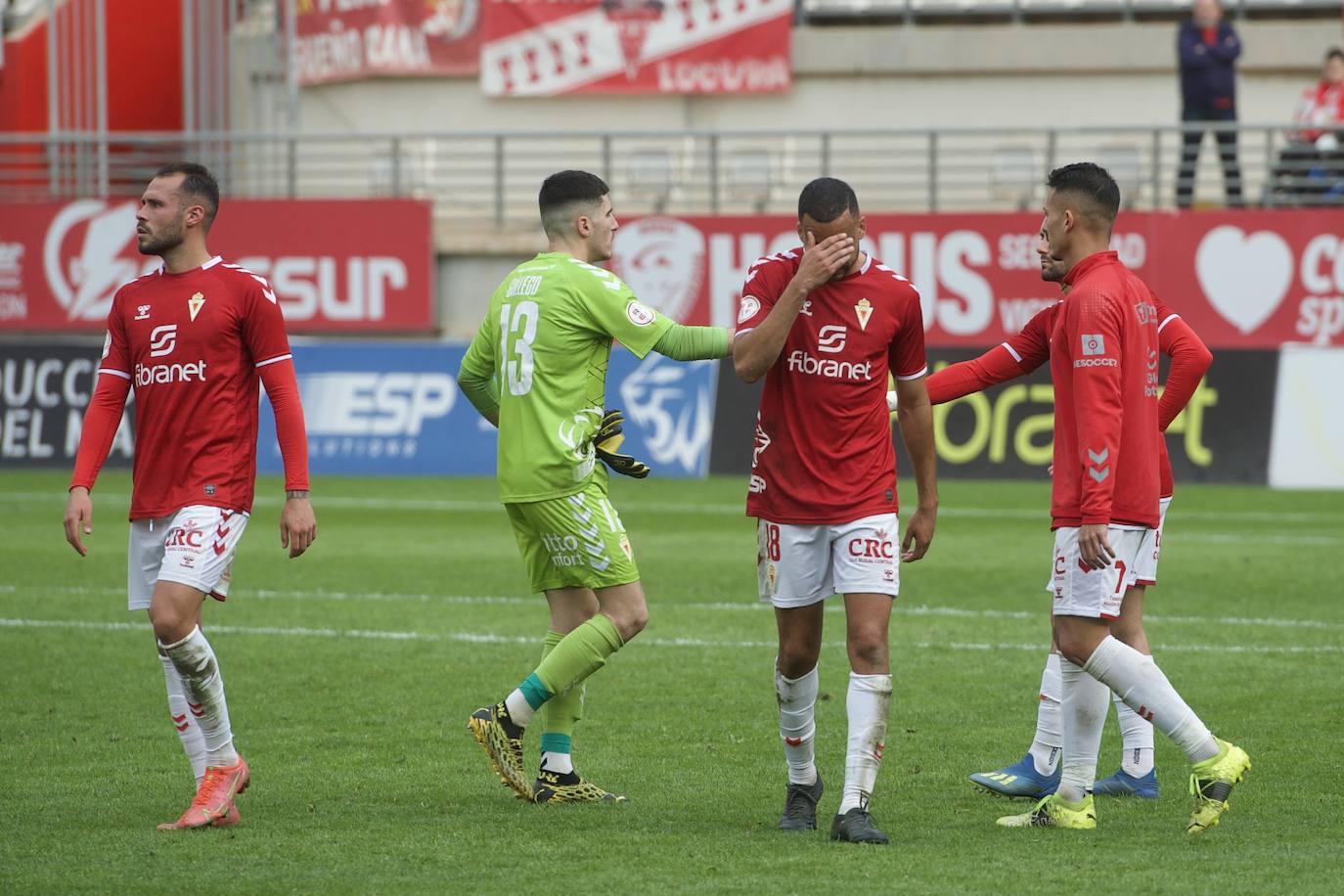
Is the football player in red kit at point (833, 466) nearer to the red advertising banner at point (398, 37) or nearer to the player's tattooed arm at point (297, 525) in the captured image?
the player's tattooed arm at point (297, 525)

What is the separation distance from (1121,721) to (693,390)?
12201 mm

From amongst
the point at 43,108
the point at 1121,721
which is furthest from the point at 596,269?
the point at 43,108

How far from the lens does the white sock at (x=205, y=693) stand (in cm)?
628

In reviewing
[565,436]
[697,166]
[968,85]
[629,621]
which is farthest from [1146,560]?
[968,85]

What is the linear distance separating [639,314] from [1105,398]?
1.60m

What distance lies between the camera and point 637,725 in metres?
8.12

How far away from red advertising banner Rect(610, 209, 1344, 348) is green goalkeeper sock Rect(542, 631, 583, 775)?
52.6ft

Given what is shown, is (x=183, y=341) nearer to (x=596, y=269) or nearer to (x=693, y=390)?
(x=596, y=269)

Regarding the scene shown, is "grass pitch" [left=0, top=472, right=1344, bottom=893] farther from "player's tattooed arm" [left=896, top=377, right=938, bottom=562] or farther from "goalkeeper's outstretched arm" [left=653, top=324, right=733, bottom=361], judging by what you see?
"goalkeeper's outstretched arm" [left=653, top=324, right=733, bottom=361]

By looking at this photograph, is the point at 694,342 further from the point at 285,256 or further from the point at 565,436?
the point at 285,256

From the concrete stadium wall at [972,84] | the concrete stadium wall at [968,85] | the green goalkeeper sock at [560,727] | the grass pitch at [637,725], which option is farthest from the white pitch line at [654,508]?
the concrete stadium wall at [968,85]

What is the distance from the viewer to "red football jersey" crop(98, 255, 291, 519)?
6375 mm

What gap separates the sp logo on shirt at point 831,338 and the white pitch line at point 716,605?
5.23 meters

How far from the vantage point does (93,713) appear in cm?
842
